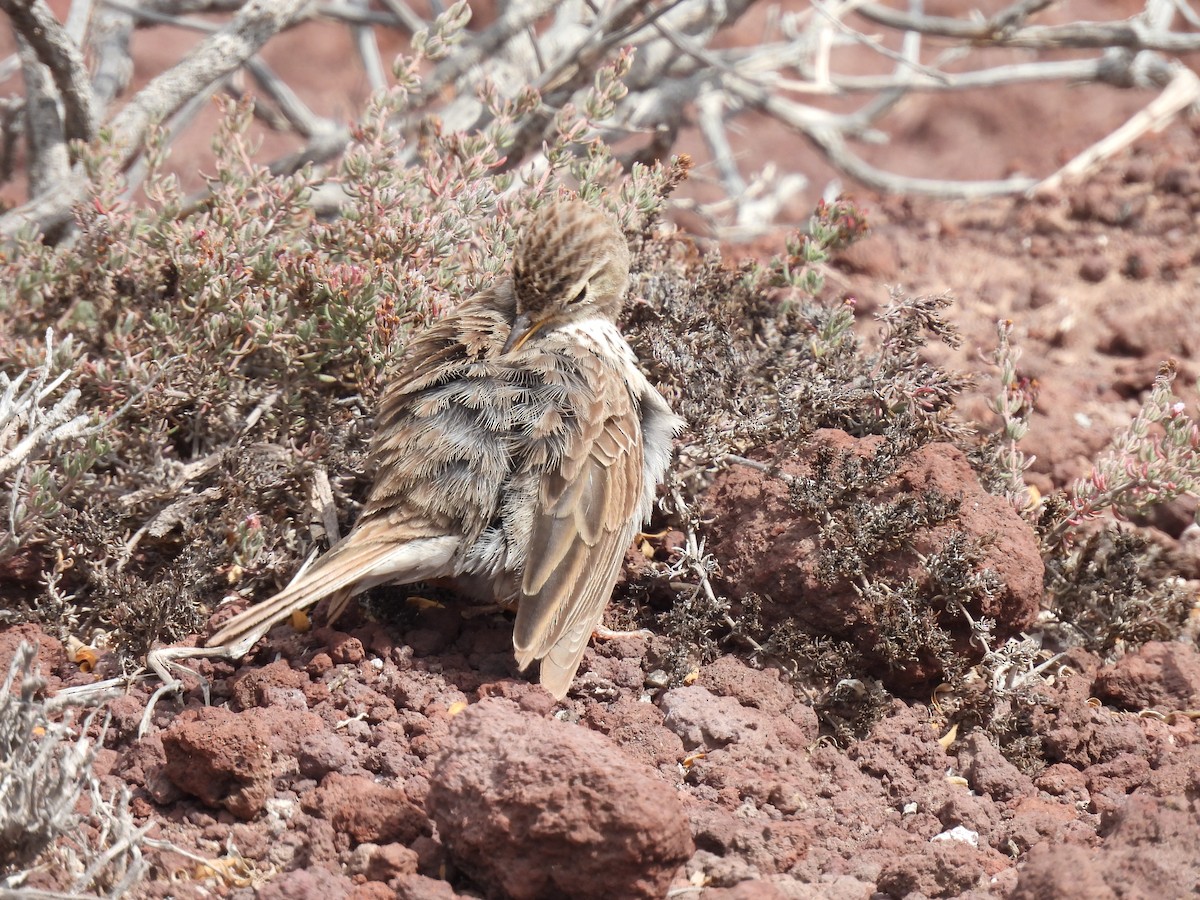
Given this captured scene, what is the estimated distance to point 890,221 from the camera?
829cm

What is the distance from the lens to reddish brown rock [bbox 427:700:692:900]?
312cm

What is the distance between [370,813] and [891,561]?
1.93 metres

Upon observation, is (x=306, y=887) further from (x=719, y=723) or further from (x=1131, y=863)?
(x=1131, y=863)

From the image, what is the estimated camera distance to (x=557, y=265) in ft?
14.8

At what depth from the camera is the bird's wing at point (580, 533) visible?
404cm

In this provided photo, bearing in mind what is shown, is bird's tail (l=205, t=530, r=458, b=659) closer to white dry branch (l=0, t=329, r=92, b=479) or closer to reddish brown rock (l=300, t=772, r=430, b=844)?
reddish brown rock (l=300, t=772, r=430, b=844)

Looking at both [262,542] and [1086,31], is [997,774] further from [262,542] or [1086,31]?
[1086,31]

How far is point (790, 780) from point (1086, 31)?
15.7ft

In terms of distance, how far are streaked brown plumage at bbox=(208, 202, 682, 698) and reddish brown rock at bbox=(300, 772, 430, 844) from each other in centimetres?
60

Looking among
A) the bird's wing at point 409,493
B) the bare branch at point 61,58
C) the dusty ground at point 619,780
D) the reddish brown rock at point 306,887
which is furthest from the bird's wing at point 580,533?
the bare branch at point 61,58

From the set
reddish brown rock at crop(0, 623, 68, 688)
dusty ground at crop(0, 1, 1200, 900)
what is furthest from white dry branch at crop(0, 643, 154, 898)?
reddish brown rock at crop(0, 623, 68, 688)

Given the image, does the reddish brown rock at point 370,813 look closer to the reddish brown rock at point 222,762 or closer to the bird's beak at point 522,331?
the reddish brown rock at point 222,762

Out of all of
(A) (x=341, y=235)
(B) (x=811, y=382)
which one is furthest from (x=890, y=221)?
(A) (x=341, y=235)

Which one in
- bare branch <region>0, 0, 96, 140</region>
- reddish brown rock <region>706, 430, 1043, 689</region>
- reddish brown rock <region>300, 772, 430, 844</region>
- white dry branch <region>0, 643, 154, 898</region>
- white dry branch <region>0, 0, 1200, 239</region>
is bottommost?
white dry branch <region>0, 643, 154, 898</region>
